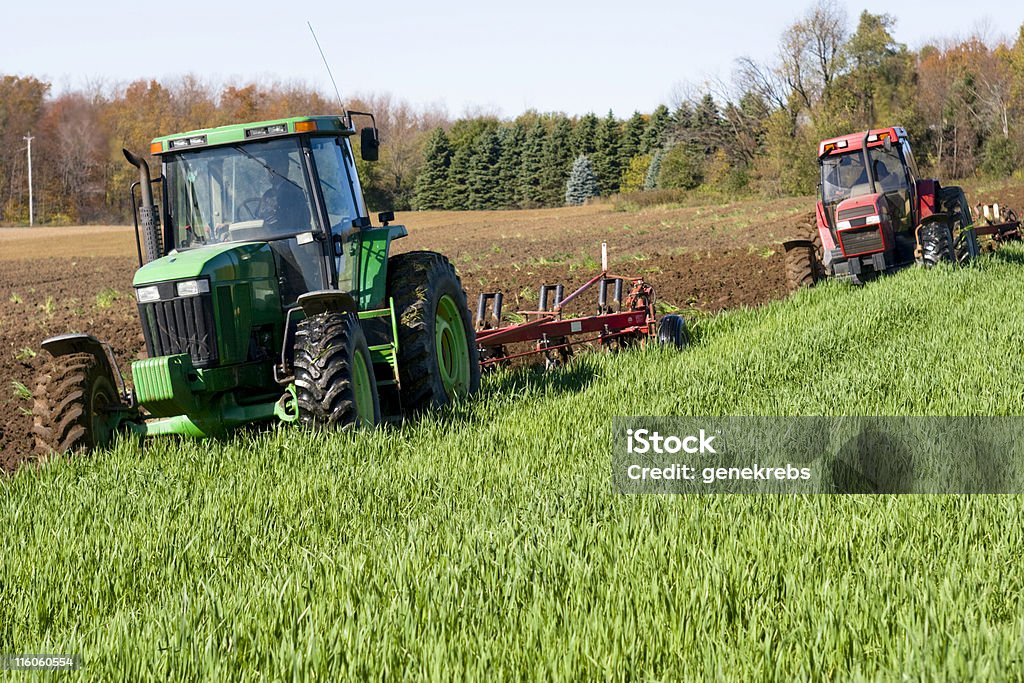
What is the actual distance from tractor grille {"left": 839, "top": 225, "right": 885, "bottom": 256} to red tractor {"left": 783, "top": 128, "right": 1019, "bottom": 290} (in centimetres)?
2

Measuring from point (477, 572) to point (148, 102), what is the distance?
72.1m

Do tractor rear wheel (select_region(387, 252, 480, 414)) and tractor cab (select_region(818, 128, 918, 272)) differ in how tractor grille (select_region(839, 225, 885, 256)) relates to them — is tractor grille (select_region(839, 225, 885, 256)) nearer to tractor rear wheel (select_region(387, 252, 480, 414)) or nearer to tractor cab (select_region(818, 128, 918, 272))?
tractor cab (select_region(818, 128, 918, 272))

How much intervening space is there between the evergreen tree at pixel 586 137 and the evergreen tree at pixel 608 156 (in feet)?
1.34

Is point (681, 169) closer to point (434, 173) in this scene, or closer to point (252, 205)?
point (434, 173)

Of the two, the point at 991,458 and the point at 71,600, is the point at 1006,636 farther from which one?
the point at 71,600

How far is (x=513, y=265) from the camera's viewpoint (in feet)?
72.0

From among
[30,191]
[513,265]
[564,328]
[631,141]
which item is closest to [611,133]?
[631,141]

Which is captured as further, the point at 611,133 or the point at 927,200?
the point at 611,133

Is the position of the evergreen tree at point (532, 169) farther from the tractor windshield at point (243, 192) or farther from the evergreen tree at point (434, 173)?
the tractor windshield at point (243, 192)

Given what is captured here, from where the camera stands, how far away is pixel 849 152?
15.0m

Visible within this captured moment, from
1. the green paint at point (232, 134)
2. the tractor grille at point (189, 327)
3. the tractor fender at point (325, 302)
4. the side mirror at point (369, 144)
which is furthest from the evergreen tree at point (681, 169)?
the tractor grille at point (189, 327)

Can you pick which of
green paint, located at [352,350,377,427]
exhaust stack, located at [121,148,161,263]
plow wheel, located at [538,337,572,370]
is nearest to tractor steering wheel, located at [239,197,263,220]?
exhaust stack, located at [121,148,161,263]

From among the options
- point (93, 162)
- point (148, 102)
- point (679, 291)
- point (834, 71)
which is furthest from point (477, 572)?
point (148, 102)

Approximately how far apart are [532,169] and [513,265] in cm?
5089
